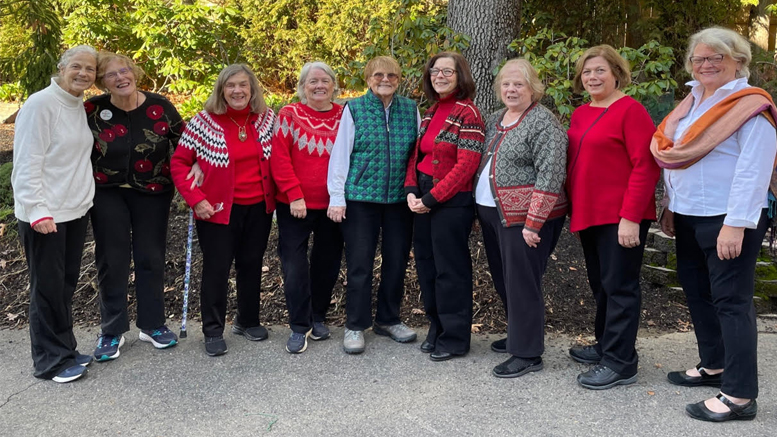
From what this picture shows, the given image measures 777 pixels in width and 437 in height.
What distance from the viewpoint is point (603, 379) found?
3.75 m

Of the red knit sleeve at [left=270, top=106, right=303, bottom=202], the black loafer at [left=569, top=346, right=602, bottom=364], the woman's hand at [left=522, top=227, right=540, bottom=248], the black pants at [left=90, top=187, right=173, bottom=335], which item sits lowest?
the black loafer at [left=569, top=346, right=602, bottom=364]

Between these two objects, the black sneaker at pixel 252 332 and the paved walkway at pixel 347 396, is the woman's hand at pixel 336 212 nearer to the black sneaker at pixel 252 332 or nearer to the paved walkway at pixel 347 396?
the paved walkway at pixel 347 396

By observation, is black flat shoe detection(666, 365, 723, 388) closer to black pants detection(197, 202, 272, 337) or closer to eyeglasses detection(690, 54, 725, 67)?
eyeglasses detection(690, 54, 725, 67)

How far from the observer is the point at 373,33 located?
6.43 meters

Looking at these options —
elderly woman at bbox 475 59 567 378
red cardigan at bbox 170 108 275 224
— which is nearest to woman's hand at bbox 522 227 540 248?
elderly woman at bbox 475 59 567 378

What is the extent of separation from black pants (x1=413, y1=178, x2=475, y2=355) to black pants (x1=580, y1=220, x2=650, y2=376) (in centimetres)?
72

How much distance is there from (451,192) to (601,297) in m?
1.09

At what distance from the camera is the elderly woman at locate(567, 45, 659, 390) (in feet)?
11.5

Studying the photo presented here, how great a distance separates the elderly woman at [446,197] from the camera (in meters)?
3.91

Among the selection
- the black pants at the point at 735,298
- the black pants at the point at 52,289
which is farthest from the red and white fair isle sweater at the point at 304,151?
the black pants at the point at 735,298

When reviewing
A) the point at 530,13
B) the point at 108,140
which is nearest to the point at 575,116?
the point at 108,140

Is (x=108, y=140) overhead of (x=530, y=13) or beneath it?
beneath

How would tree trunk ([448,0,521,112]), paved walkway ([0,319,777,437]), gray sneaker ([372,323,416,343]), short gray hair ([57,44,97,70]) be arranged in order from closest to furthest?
1. paved walkway ([0,319,777,437])
2. short gray hair ([57,44,97,70])
3. gray sneaker ([372,323,416,343])
4. tree trunk ([448,0,521,112])

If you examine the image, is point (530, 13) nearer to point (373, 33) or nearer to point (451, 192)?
point (373, 33)
